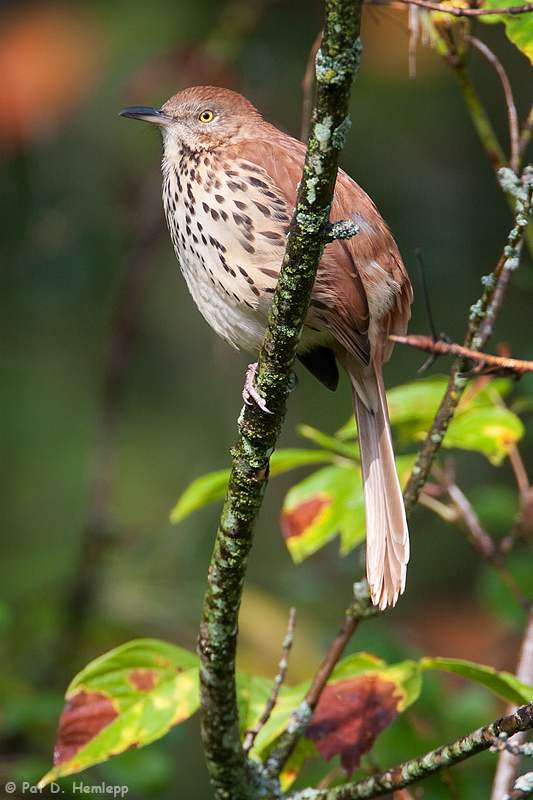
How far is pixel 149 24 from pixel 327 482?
11.7 ft

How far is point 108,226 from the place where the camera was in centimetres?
514

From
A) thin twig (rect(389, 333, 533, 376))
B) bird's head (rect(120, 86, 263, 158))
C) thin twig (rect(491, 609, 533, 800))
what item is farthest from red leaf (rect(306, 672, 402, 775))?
bird's head (rect(120, 86, 263, 158))

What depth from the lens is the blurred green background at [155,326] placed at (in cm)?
433

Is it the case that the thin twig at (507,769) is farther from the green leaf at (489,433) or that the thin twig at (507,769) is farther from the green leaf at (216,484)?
the green leaf at (216,484)

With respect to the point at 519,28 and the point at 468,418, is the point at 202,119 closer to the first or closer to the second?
the point at 519,28

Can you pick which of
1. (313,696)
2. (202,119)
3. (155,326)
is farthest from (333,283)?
(155,326)

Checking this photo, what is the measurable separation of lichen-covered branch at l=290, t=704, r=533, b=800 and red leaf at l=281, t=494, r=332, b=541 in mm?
598

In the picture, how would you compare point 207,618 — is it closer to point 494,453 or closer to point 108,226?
point 494,453

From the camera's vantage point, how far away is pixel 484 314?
1.73 meters

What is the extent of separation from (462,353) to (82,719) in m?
1.17

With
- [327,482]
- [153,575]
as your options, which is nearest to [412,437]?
[327,482]

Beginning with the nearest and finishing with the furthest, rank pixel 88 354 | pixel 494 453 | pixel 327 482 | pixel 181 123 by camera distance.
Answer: pixel 494 453
pixel 327 482
pixel 181 123
pixel 88 354

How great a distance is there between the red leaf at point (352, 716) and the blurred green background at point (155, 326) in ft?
6.81

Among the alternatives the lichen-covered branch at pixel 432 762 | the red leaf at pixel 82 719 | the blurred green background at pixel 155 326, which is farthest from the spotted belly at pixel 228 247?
the blurred green background at pixel 155 326
